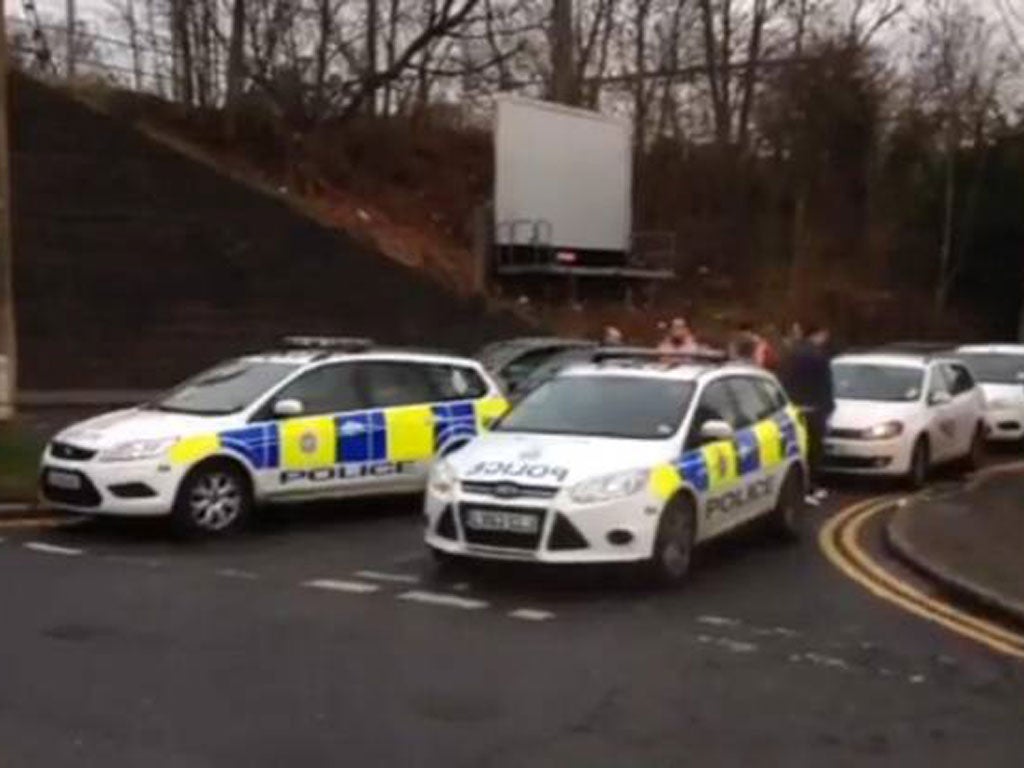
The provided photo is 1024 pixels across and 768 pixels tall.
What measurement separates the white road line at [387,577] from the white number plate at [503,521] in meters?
0.75

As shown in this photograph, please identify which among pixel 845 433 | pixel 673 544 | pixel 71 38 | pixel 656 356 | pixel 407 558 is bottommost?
pixel 407 558

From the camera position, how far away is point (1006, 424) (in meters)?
23.0

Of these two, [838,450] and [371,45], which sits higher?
[371,45]

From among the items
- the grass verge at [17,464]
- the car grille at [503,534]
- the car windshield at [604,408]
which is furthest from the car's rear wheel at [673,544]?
the grass verge at [17,464]

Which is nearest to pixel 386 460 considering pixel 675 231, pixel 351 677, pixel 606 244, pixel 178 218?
pixel 351 677

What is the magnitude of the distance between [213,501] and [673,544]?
12.9 feet

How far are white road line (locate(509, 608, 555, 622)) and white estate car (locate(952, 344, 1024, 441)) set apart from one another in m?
13.2

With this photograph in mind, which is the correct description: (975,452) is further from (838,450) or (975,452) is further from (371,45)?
(371,45)

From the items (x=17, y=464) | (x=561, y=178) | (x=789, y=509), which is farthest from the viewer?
(x=561, y=178)

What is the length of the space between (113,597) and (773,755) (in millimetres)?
4812

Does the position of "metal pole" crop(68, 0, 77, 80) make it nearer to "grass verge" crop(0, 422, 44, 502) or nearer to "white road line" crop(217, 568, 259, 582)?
"grass verge" crop(0, 422, 44, 502)

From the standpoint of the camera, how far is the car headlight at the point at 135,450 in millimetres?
12617

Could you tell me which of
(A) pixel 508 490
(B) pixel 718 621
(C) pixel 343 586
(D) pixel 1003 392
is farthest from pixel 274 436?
(D) pixel 1003 392

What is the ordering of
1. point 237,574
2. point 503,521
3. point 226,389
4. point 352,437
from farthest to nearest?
point 352,437
point 226,389
point 237,574
point 503,521
